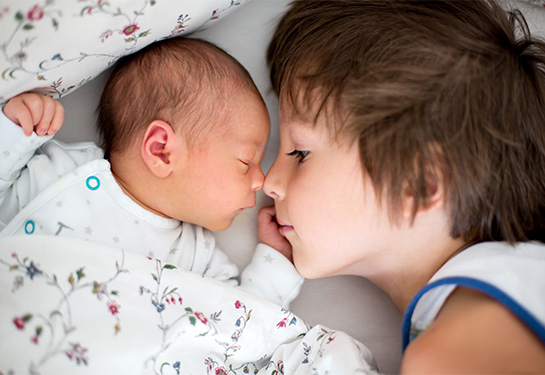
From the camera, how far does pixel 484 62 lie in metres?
0.94

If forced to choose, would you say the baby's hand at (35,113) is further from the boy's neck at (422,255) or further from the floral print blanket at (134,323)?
the boy's neck at (422,255)

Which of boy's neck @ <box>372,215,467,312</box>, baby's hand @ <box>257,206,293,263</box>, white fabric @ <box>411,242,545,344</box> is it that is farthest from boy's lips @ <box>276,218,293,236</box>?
white fabric @ <box>411,242,545,344</box>

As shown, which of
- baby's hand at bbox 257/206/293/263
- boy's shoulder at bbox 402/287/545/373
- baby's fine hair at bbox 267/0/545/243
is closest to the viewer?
boy's shoulder at bbox 402/287/545/373

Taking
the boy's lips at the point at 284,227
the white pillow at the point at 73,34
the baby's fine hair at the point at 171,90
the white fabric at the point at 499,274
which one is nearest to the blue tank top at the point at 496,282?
the white fabric at the point at 499,274

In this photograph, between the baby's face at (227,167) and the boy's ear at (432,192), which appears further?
the baby's face at (227,167)

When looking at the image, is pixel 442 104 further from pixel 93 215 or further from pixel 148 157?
pixel 93 215

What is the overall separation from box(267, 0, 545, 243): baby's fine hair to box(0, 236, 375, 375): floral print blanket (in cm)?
41

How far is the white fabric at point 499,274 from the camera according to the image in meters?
0.86

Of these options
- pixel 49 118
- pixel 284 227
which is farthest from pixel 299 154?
pixel 49 118

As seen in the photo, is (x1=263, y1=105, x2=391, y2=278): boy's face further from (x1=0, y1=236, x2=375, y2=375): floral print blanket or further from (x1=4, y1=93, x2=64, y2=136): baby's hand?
(x1=4, y1=93, x2=64, y2=136): baby's hand

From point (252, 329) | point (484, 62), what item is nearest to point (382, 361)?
point (252, 329)

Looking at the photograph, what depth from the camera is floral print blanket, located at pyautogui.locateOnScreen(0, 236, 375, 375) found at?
→ 2.75ft

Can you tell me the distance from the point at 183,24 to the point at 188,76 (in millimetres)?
150

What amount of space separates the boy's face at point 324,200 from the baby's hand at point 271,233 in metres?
0.15
